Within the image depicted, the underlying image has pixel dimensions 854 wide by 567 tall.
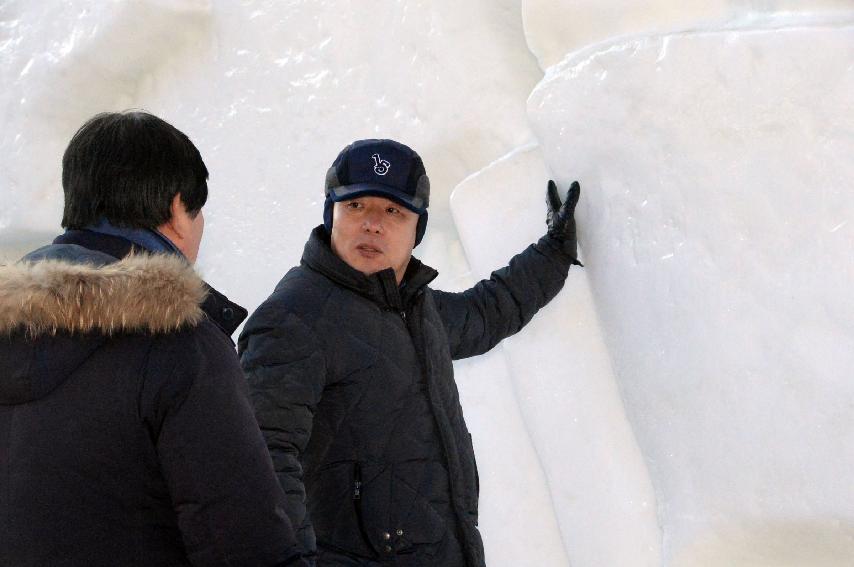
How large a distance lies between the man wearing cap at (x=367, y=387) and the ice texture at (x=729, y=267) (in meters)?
0.40

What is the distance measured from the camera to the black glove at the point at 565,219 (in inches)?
83.9

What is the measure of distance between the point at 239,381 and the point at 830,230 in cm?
105

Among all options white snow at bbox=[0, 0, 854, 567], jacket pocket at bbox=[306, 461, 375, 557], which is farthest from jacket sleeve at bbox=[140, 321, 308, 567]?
white snow at bbox=[0, 0, 854, 567]

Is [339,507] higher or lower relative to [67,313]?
lower

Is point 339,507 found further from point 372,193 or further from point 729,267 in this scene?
point 729,267

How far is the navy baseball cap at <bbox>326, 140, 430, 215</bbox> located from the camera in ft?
6.16

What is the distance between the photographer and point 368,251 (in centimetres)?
185

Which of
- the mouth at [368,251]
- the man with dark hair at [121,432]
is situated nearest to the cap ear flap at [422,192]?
the mouth at [368,251]

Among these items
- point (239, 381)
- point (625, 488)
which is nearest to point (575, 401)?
point (625, 488)

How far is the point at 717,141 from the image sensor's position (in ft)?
6.19

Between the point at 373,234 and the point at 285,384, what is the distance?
0.33 m

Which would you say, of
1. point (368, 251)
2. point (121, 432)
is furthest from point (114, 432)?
point (368, 251)

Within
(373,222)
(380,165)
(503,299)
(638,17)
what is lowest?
(503,299)

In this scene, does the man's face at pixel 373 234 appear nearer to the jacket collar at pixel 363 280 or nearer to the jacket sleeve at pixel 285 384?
the jacket collar at pixel 363 280
